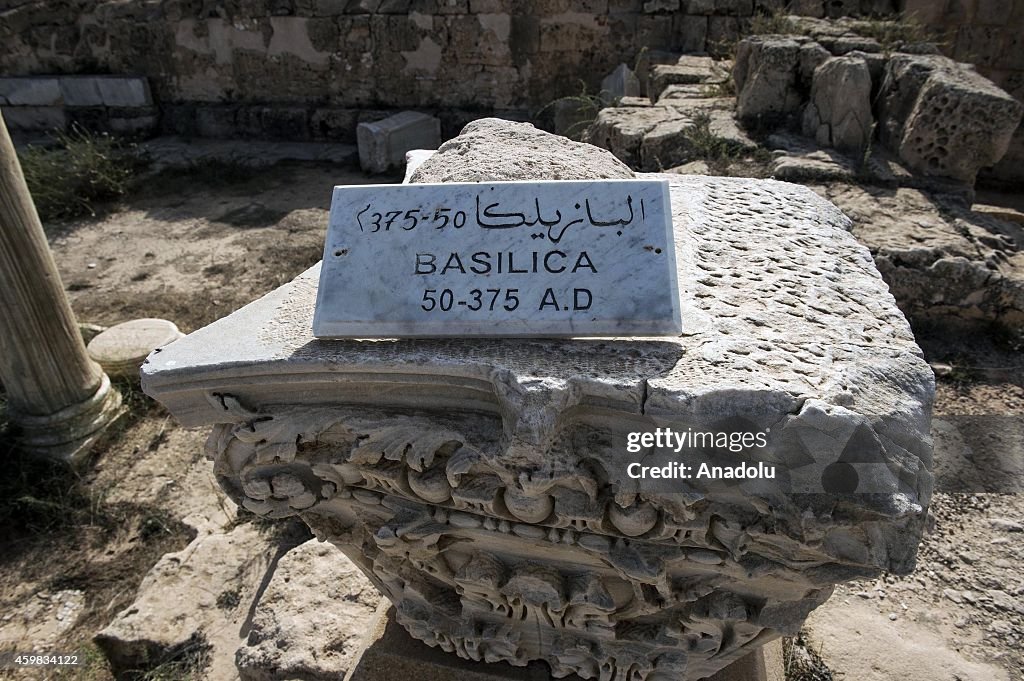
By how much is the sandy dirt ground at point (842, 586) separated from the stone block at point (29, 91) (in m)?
3.47

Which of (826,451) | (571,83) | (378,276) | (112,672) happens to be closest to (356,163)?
(571,83)

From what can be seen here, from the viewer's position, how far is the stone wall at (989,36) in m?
5.23

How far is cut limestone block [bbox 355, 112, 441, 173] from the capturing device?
5984 mm

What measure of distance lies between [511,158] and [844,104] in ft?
9.48

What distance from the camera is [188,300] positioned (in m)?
4.32

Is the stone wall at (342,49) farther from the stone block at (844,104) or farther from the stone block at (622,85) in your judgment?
the stone block at (844,104)

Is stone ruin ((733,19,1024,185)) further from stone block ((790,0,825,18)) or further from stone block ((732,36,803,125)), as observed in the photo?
stone block ((790,0,825,18))

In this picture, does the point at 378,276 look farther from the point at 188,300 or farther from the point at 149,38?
Answer: the point at 149,38

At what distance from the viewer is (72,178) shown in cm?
551

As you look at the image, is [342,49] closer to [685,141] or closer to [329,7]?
[329,7]

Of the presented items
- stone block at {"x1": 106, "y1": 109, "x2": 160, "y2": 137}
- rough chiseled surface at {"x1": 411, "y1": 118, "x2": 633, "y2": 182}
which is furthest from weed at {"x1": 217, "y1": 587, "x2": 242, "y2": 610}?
stone block at {"x1": 106, "y1": 109, "x2": 160, "y2": 137}

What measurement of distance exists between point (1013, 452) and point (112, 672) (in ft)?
11.1

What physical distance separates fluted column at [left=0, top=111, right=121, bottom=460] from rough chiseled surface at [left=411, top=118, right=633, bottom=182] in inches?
81.3
